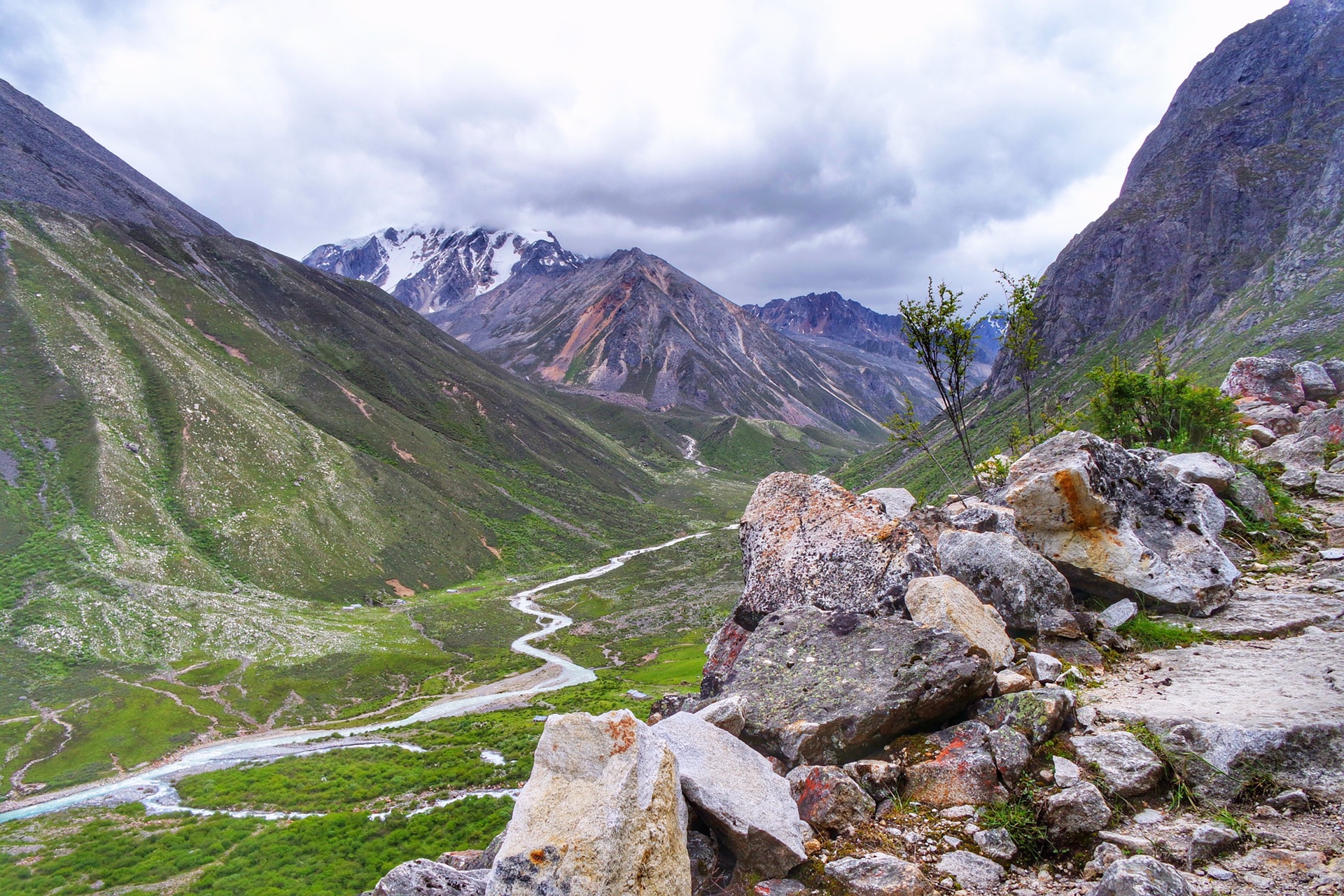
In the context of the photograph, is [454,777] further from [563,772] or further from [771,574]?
[563,772]

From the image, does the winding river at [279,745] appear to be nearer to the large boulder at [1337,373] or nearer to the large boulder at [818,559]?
the large boulder at [818,559]

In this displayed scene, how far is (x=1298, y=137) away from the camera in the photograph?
146375mm

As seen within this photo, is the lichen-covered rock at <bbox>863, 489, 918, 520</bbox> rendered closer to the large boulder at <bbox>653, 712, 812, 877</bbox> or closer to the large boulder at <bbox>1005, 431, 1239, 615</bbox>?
the large boulder at <bbox>1005, 431, 1239, 615</bbox>

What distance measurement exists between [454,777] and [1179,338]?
163434 millimetres

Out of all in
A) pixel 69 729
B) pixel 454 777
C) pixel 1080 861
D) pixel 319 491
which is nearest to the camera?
pixel 1080 861

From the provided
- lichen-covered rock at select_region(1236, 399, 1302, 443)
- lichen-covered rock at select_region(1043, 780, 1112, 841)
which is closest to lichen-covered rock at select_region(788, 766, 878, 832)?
lichen-covered rock at select_region(1043, 780, 1112, 841)

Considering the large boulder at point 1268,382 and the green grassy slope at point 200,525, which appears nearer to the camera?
the large boulder at point 1268,382

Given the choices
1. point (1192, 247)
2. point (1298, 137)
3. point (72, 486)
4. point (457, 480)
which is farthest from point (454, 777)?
point (1298, 137)

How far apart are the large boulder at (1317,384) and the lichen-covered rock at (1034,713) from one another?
130ft

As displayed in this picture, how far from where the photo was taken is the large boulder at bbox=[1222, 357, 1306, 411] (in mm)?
33031

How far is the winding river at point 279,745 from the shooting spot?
38250 millimetres

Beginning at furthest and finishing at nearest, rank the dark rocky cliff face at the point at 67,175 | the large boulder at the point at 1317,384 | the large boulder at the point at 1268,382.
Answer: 1. the dark rocky cliff face at the point at 67,175
2. the large boulder at the point at 1317,384
3. the large boulder at the point at 1268,382

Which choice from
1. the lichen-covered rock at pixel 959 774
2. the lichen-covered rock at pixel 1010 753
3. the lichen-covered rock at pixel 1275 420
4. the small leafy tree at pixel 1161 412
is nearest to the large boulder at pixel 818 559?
the lichen-covered rock at pixel 959 774

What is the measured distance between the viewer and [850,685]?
402 inches
